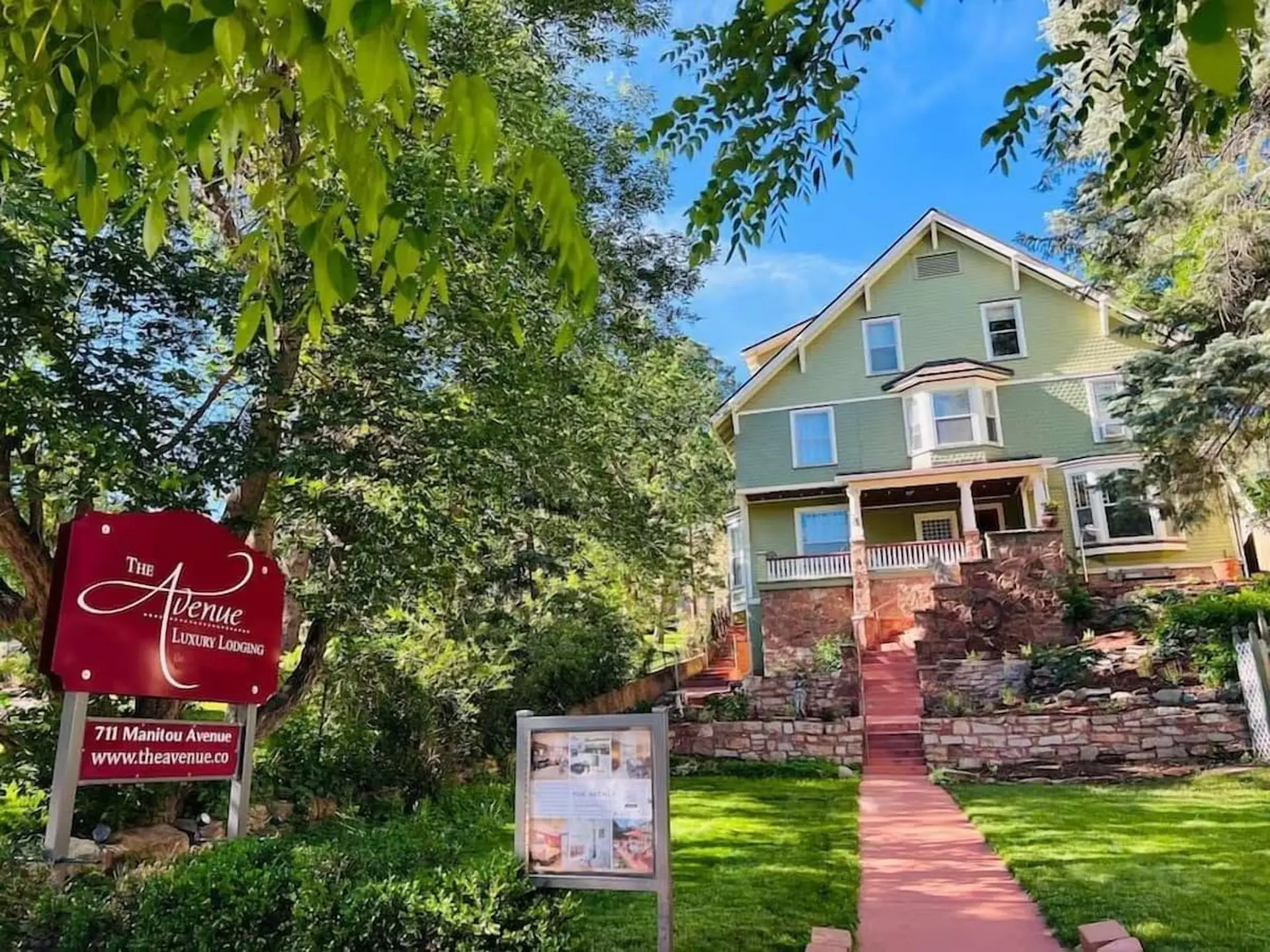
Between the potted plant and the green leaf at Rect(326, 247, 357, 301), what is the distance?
737 inches

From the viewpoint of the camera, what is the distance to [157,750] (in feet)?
16.8

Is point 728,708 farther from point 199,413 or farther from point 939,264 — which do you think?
point 939,264

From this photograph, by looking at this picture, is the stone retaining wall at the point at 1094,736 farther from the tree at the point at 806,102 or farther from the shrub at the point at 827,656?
the tree at the point at 806,102

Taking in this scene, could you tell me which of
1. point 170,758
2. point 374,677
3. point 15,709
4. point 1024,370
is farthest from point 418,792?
point 1024,370

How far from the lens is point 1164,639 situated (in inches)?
559

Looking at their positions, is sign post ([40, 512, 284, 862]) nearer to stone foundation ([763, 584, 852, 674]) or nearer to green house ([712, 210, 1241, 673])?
green house ([712, 210, 1241, 673])

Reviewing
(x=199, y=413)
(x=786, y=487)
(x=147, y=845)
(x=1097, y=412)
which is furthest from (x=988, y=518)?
(x=147, y=845)

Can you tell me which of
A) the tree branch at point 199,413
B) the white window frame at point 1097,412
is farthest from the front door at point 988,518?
the tree branch at point 199,413

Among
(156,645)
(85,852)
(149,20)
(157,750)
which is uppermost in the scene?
(149,20)

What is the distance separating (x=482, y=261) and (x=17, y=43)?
580cm

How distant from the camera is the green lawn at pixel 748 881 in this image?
16.9 feet

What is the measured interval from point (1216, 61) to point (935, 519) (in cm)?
2232

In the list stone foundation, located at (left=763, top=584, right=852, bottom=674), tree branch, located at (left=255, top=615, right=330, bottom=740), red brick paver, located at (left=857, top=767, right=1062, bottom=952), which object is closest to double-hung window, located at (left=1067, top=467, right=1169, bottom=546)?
stone foundation, located at (left=763, top=584, right=852, bottom=674)

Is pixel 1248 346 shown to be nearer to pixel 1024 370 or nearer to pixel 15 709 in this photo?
pixel 1024 370
